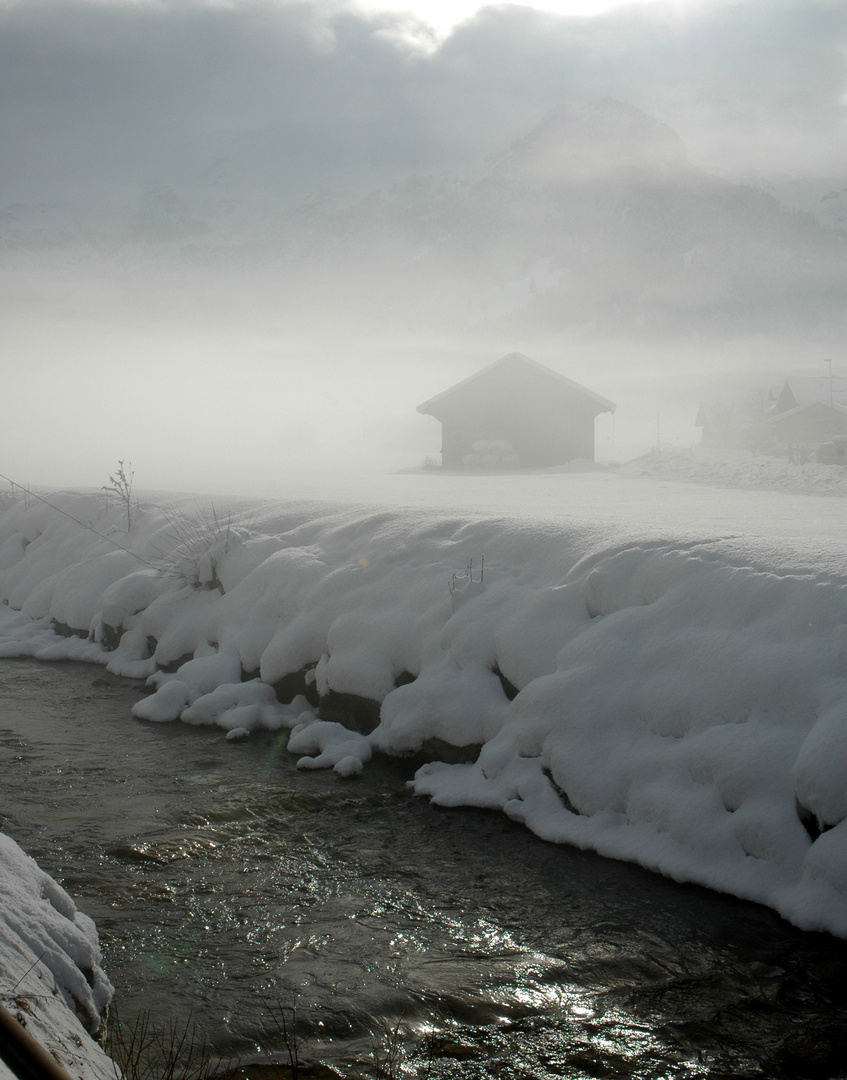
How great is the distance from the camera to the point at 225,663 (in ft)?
29.9

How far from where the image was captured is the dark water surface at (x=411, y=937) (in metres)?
3.72

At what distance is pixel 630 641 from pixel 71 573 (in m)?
9.16

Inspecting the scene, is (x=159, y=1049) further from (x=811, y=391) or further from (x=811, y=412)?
(x=811, y=391)

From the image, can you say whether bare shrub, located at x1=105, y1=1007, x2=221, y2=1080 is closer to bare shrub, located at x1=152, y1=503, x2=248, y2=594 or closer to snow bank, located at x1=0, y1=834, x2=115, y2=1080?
snow bank, located at x1=0, y1=834, x2=115, y2=1080

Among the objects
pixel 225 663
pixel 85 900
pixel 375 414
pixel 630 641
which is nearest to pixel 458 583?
pixel 630 641

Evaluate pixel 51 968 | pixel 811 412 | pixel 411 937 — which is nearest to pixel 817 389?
pixel 811 412

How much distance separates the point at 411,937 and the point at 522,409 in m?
28.3

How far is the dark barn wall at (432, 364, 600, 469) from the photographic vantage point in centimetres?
3161

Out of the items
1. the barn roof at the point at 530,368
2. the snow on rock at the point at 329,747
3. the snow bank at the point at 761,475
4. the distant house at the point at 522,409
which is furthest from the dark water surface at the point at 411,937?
the barn roof at the point at 530,368

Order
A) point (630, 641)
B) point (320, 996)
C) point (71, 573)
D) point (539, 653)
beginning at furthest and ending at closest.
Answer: point (71, 573)
point (539, 653)
point (630, 641)
point (320, 996)

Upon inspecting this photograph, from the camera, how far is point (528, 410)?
31703mm

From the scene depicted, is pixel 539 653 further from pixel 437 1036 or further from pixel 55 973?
pixel 55 973

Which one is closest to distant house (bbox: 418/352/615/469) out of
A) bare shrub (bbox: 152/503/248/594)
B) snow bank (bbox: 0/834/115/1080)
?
bare shrub (bbox: 152/503/248/594)

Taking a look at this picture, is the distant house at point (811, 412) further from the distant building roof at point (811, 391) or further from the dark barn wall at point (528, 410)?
the dark barn wall at point (528, 410)
